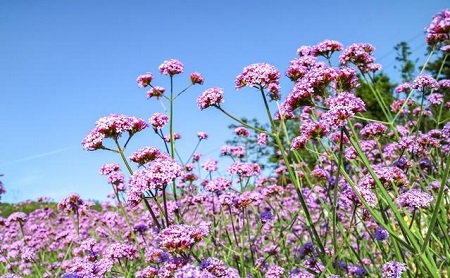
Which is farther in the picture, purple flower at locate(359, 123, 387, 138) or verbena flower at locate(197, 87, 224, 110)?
purple flower at locate(359, 123, 387, 138)

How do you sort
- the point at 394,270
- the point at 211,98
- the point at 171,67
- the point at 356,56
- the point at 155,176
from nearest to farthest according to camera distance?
the point at 155,176, the point at 394,270, the point at 211,98, the point at 356,56, the point at 171,67

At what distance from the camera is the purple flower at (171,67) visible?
4480 millimetres

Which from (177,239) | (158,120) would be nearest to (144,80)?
(158,120)

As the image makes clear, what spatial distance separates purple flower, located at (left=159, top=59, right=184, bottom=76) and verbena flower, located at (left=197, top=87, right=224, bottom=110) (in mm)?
1117

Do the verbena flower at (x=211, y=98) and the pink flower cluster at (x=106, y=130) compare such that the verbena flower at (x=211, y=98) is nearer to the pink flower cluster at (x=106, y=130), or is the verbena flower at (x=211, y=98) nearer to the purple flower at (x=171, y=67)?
the pink flower cluster at (x=106, y=130)

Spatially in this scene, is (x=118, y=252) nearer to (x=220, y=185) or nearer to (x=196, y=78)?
(x=220, y=185)

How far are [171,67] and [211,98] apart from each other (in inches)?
48.3

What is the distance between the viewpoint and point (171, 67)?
177 inches

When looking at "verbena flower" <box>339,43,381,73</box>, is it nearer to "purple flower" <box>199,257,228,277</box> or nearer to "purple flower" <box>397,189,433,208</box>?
"purple flower" <box>397,189,433,208</box>

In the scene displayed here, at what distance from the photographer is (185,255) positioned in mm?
2572

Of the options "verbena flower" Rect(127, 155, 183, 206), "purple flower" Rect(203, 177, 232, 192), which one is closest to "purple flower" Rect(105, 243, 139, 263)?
"verbena flower" Rect(127, 155, 183, 206)

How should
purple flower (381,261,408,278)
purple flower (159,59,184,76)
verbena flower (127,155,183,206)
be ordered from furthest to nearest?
purple flower (159,59,184,76) → purple flower (381,261,408,278) → verbena flower (127,155,183,206)

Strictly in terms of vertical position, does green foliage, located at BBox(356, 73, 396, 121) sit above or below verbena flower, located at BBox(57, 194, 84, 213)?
above

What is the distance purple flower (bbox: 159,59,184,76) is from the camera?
4.48 meters
